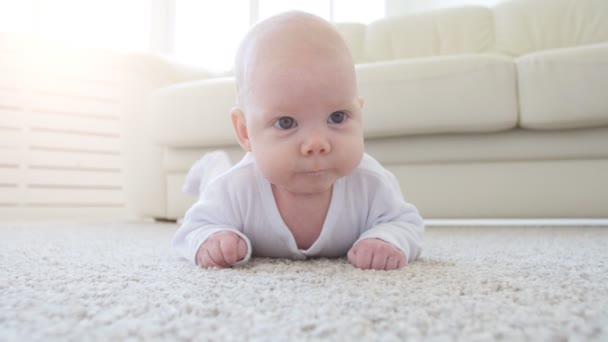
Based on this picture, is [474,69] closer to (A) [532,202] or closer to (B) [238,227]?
(A) [532,202]

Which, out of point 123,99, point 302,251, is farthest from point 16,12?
point 302,251

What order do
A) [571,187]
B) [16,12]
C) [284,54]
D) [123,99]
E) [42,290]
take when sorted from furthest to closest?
[16,12]
[123,99]
[571,187]
[284,54]
[42,290]

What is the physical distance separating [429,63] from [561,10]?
108cm

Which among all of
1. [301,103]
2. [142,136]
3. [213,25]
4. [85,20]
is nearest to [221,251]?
[301,103]

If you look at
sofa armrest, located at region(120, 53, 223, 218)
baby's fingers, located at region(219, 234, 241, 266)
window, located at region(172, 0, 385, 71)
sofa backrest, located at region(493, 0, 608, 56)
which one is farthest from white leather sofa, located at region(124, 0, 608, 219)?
window, located at region(172, 0, 385, 71)

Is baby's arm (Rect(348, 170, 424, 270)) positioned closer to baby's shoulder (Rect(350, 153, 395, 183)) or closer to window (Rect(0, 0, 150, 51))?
baby's shoulder (Rect(350, 153, 395, 183))

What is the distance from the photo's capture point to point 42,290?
0.52 m

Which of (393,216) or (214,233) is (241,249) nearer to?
(214,233)

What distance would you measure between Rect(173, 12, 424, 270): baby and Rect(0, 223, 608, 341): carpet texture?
0.04 meters

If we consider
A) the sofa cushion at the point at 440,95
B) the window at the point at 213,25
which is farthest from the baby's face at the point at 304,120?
the window at the point at 213,25

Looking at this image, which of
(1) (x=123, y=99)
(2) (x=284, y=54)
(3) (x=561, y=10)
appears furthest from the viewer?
(3) (x=561, y=10)

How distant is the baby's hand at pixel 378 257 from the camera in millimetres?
675

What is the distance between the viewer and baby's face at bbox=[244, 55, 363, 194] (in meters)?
0.66

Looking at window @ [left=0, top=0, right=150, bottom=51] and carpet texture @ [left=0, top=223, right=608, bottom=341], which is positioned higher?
window @ [left=0, top=0, right=150, bottom=51]
